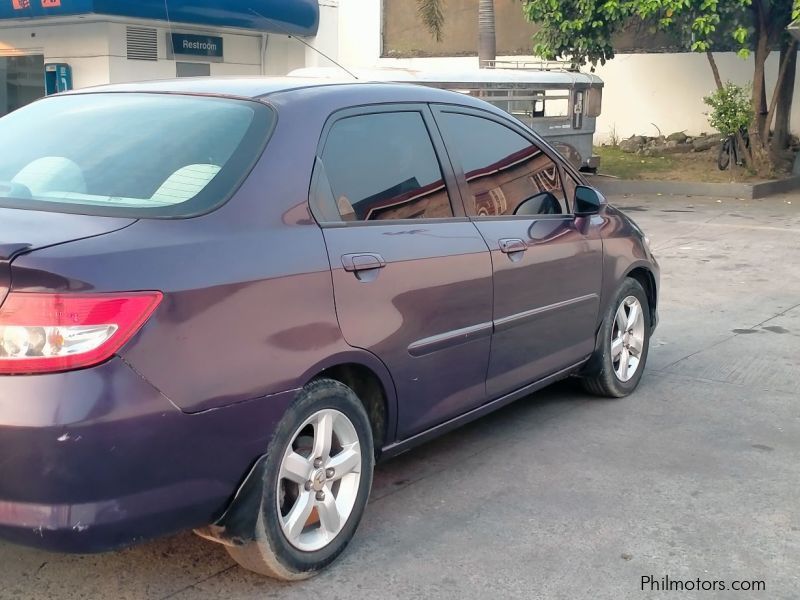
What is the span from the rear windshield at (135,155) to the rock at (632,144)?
19018 mm

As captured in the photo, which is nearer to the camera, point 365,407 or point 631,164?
point 365,407

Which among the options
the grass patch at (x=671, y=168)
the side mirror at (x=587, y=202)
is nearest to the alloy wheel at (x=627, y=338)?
the side mirror at (x=587, y=202)

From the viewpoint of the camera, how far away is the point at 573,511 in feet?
13.3

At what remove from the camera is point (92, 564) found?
11.6 feet

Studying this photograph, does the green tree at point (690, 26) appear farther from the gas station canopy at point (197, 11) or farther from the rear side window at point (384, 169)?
the rear side window at point (384, 169)

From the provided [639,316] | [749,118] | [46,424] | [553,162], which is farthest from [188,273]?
[749,118]

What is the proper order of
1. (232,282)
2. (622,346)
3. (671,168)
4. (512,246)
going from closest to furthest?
(232,282) < (512,246) < (622,346) < (671,168)

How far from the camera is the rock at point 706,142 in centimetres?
2062

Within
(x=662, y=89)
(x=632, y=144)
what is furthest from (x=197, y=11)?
(x=662, y=89)

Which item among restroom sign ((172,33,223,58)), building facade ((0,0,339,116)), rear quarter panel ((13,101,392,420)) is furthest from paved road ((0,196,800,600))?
restroom sign ((172,33,223,58))

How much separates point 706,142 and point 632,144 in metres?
1.69

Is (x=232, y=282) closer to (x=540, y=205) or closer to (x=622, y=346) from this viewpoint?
(x=540, y=205)

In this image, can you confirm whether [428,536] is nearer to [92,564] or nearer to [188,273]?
[92,564]

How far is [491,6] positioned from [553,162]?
1514 cm
